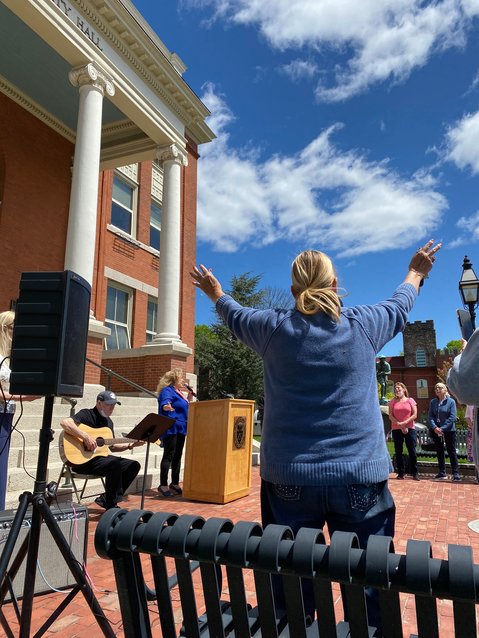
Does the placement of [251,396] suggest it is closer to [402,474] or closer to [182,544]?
[402,474]

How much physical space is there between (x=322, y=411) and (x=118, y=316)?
14.4 meters

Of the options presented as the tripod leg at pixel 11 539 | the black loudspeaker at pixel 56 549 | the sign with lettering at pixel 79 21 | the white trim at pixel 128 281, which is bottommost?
the black loudspeaker at pixel 56 549

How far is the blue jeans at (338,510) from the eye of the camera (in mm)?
1669

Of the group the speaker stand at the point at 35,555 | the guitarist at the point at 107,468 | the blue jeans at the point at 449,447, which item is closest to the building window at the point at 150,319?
the blue jeans at the point at 449,447

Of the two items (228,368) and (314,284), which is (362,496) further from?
(228,368)

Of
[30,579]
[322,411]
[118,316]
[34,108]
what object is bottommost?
[30,579]

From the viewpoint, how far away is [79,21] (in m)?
9.50

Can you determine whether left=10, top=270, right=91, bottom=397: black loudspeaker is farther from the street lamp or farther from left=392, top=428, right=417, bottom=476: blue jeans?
left=392, top=428, right=417, bottom=476: blue jeans

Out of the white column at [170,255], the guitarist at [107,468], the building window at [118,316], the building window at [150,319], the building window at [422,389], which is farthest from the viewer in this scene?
the building window at [422,389]

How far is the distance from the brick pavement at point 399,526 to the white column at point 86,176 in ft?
15.6

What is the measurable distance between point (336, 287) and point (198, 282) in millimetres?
614

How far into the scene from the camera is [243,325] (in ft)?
6.36

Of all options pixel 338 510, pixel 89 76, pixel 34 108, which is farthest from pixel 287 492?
pixel 34 108

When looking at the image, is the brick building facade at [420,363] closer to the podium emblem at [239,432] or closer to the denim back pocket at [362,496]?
the podium emblem at [239,432]
